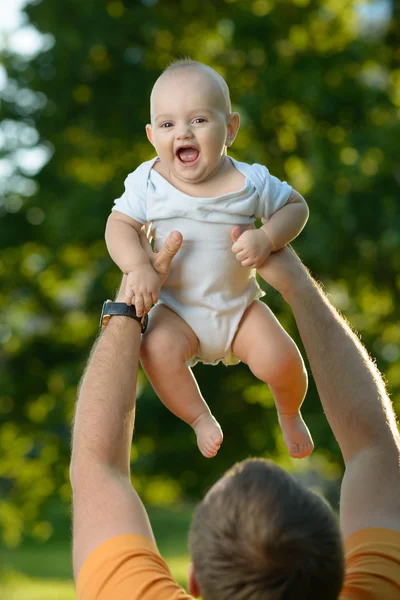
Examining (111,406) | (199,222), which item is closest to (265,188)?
(199,222)

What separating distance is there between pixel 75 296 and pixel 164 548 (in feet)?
30.9

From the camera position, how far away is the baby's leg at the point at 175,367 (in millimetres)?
2633

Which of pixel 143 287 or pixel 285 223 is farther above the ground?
pixel 285 223

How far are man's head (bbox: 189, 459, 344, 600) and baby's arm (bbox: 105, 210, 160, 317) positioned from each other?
765 millimetres

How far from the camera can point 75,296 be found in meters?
12.9

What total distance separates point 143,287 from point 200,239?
0.22 m

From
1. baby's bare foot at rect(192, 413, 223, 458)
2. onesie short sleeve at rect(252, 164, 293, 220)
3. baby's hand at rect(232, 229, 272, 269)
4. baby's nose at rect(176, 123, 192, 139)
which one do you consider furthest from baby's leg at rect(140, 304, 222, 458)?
baby's nose at rect(176, 123, 192, 139)

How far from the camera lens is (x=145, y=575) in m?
2.01

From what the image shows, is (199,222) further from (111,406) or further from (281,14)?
(281,14)

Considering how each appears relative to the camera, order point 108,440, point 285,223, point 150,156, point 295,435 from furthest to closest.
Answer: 1. point 150,156
2. point 295,435
3. point 285,223
4. point 108,440

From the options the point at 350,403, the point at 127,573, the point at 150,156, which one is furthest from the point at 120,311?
the point at 150,156

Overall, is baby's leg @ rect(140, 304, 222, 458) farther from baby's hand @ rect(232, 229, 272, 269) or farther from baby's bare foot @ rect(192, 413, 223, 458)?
baby's hand @ rect(232, 229, 272, 269)

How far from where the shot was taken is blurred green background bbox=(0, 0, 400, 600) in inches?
419

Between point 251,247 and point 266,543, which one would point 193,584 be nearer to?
point 266,543
